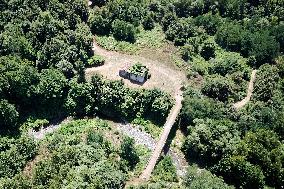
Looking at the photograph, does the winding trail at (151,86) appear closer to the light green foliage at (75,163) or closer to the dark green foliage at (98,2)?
the light green foliage at (75,163)

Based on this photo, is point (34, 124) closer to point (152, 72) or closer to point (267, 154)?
point (152, 72)

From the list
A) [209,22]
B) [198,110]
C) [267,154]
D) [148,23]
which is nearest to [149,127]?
[198,110]

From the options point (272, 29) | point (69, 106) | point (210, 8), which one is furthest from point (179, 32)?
point (69, 106)

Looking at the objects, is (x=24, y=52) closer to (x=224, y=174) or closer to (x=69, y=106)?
(x=69, y=106)

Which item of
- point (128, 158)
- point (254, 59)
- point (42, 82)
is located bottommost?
point (128, 158)

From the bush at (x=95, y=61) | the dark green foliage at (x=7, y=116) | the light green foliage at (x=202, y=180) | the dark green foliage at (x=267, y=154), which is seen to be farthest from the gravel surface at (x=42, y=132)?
the dark green foliage at (x=267, y=154)

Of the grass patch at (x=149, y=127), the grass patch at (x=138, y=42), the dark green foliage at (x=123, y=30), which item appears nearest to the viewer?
the grass patch at (x=149, y=127)
